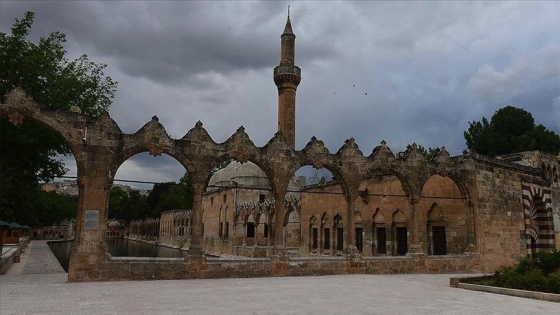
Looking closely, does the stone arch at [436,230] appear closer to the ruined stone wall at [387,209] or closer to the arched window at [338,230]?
the ruined stone wall at [387,209]

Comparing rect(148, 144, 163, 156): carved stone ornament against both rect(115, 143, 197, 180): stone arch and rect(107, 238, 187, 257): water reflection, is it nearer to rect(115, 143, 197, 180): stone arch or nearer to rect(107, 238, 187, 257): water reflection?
rect(115, 143, 197, 180): stone arch

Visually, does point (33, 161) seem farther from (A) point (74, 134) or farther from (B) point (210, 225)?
(B) point (210, 225)

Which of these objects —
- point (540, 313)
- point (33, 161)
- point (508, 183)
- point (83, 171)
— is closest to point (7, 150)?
point (33, 161)

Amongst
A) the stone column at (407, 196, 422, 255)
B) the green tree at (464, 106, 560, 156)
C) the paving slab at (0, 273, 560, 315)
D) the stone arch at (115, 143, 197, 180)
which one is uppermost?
the green tree at (464, 106, 560, 156)

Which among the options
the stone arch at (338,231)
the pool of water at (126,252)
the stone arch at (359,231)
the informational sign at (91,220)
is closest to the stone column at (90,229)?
the informational sign at (91,220)

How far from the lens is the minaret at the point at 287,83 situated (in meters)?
32.0

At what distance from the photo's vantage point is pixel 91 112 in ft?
57.6

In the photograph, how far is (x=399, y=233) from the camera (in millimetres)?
21422

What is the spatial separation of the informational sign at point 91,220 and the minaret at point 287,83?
20.3 m

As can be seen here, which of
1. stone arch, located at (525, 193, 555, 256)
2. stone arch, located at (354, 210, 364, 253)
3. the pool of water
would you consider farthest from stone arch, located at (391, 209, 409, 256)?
the pool of water

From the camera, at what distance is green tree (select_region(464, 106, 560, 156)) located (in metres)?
38.9

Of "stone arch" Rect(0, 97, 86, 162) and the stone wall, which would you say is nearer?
"stone arch" Rect(0, 97, 86, 162)

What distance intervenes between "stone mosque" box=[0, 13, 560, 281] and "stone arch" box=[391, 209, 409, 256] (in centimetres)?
5

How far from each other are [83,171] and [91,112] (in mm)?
5876
